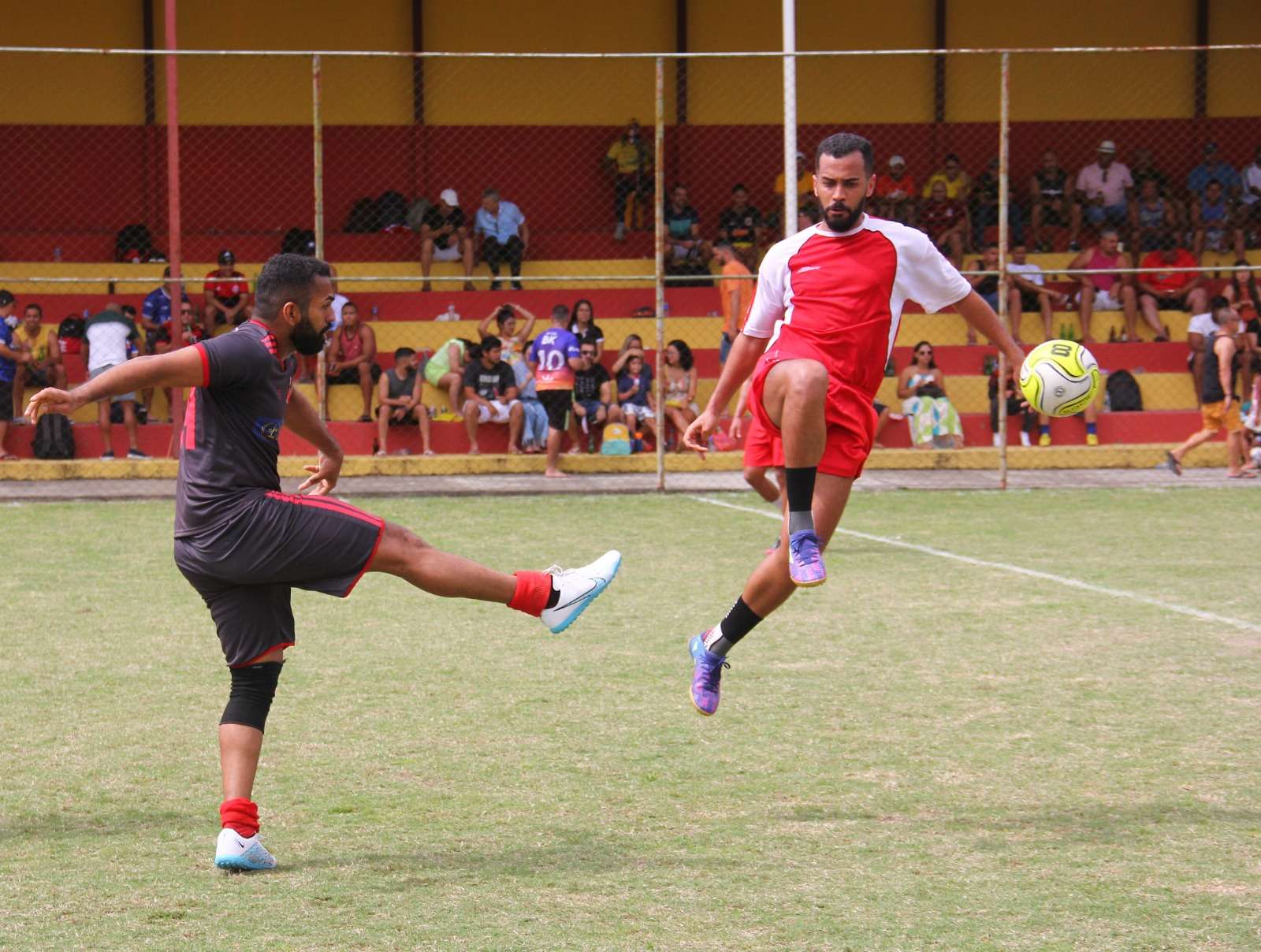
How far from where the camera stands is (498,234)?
20.2 metres

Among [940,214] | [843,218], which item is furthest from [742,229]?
[843,218]

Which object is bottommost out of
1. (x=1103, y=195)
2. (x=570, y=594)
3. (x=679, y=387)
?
→ (x=570, y=594)

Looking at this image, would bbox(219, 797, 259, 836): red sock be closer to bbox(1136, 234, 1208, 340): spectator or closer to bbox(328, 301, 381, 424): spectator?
bbox(328, 301, 381, 424): spectator

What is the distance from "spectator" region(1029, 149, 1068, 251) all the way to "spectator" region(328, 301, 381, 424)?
8696 millimetres

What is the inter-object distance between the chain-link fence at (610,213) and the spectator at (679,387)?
0.05 m

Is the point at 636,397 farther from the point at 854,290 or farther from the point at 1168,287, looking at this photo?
the point at 854,290

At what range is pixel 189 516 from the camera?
4.71 meters

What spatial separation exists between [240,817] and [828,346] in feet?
8.58

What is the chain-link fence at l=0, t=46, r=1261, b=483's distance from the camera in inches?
685

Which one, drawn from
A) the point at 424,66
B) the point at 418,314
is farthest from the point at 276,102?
the point at 418,314

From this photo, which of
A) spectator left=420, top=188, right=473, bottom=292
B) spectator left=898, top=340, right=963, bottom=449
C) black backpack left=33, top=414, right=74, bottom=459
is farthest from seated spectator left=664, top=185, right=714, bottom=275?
black backpack left=33, top=414, right=74, bottom=459

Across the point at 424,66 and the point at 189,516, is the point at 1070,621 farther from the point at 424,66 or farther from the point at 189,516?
the point at 424,66

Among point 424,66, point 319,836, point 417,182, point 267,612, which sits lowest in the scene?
point 319,836

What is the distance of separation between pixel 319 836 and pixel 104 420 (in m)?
12.3
